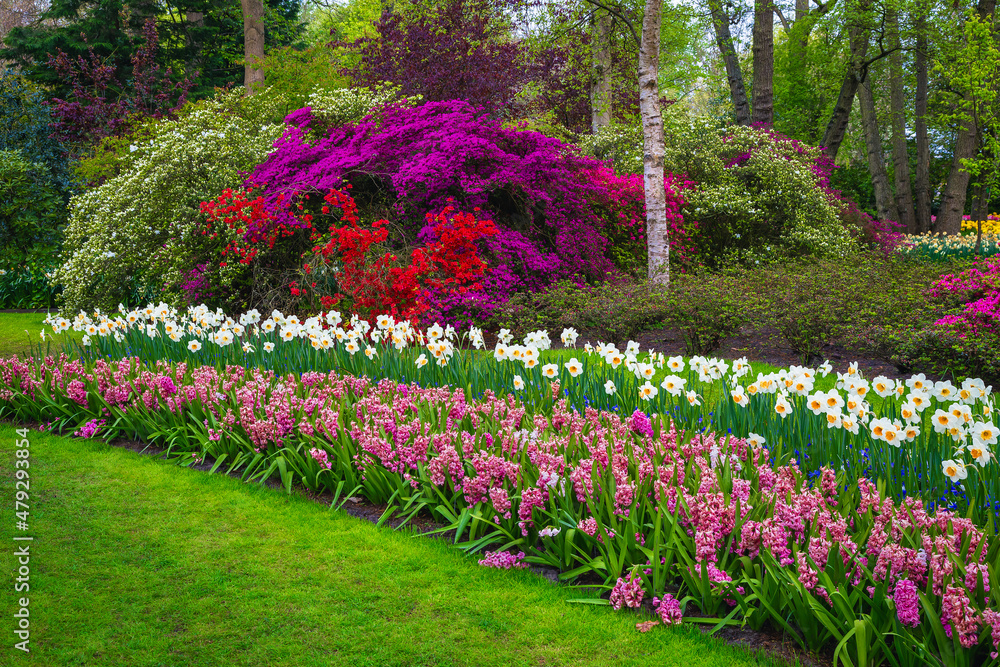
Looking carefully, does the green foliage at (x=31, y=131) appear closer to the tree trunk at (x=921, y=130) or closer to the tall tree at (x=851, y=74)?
the tall tree at (x=851, y=74)

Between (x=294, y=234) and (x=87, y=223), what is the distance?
11.5 ft

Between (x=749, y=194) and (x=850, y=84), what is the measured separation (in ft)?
27.7

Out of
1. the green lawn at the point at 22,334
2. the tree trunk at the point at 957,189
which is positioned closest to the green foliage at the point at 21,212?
the green lawn at the point at 22,334

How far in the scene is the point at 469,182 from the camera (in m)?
8.73

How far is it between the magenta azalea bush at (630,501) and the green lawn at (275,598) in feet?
0.61

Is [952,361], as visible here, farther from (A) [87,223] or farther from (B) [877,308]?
(A) [87,223]

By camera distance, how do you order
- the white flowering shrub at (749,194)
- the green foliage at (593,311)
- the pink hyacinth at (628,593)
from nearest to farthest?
the pink hyacinth at (628,593) → the green foliage at (593,311) → the white flowering shrub at (749,194)

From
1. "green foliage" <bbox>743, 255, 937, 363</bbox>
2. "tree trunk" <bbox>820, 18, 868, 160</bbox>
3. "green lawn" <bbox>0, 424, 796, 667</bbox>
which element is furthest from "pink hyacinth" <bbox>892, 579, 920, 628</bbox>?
"tree trunk" <bbox>820, 18, 868, 160</bbox>

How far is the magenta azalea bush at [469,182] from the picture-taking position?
28.5 ft

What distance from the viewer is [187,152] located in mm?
9617

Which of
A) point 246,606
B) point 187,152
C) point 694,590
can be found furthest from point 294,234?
point 694,590

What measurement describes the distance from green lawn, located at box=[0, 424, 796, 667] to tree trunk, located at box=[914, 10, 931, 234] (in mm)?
18101

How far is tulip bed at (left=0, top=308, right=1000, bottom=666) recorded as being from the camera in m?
2.46

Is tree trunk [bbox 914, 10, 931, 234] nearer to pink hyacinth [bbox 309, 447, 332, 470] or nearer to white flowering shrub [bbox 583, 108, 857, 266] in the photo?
white flowering shrub [bbox 583, 108, 857, 266]
